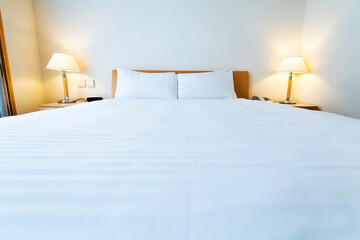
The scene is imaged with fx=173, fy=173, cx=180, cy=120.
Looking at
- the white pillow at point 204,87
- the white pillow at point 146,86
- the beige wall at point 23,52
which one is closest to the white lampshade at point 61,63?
the beige wall at point 23,52

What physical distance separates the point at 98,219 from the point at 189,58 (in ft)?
7.90

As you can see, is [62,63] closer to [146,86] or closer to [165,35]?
[146,86]

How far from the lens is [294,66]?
2.22m

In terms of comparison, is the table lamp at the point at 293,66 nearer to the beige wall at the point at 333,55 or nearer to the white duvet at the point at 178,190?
the beige wall at the point at 333,55

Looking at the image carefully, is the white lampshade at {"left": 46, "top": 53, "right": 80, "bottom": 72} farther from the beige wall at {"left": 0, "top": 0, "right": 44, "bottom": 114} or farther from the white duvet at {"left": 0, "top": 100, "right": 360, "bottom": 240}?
the white duvet at {"left": 0, "top": 100, "right": 360, "bottom": 240}

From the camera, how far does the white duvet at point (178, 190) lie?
25cm

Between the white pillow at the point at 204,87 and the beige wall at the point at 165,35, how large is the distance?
45 cm

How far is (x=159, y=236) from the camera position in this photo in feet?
0.80

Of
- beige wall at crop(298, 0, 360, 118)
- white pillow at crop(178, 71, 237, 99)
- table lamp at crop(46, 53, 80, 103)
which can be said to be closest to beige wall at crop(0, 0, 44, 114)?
table lamp at crop(46, 53, 80, 103)

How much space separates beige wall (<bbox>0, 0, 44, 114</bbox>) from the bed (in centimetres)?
212

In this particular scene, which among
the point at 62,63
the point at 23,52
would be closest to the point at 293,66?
the point at 62,63

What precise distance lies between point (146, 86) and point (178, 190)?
5.86 ft

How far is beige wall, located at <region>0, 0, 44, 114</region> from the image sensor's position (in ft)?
6.41

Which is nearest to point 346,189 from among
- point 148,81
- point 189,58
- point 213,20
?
point 148,81
